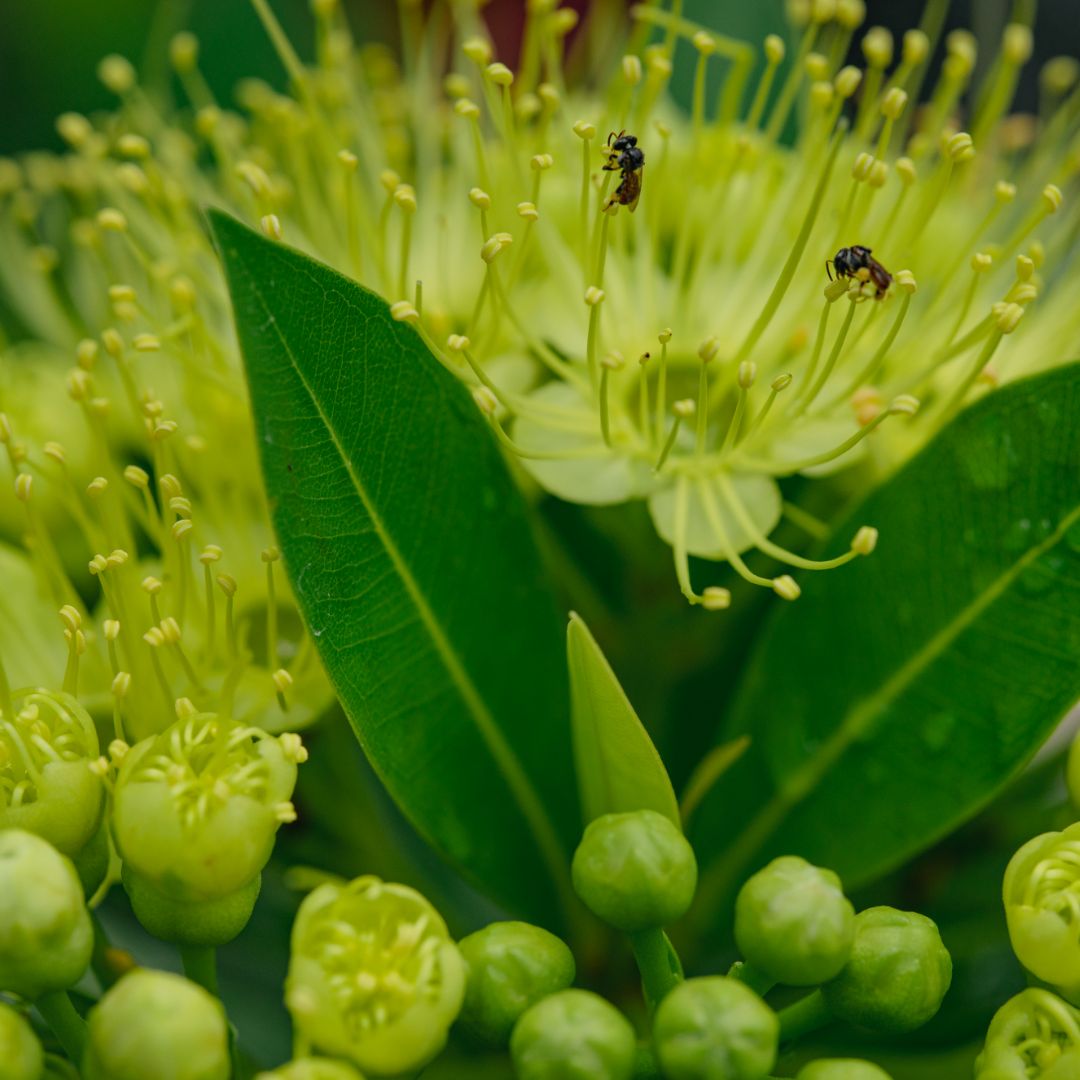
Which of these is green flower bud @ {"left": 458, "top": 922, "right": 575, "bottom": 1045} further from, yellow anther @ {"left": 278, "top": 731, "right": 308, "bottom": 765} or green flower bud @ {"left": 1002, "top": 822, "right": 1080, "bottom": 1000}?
green flower bud @ {"left": 1002, "top": 822, "right": 1080, "bottom": 1000}

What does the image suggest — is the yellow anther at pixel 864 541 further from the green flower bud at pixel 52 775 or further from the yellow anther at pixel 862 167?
the green flower bud at pixel 52 775

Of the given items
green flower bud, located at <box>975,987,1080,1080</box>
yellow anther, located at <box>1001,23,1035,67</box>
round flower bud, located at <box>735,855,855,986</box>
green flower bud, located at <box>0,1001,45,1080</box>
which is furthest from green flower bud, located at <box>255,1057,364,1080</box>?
yellow anther, located at <box>1001,23,1035,67</box>

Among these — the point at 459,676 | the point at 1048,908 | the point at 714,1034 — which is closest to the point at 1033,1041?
the point at 1048,908

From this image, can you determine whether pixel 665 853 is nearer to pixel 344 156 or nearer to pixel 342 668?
pixel 342 668

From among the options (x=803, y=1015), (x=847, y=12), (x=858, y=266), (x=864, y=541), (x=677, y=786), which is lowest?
(x=677, y=786)

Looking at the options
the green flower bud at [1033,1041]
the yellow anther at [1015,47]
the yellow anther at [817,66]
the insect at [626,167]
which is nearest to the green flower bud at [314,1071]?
the green flower bud at [1033,1041]

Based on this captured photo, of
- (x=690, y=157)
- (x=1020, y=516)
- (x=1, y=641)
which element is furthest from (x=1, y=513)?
(x=1020, y=516)

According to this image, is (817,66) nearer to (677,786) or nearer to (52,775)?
(677,786)
